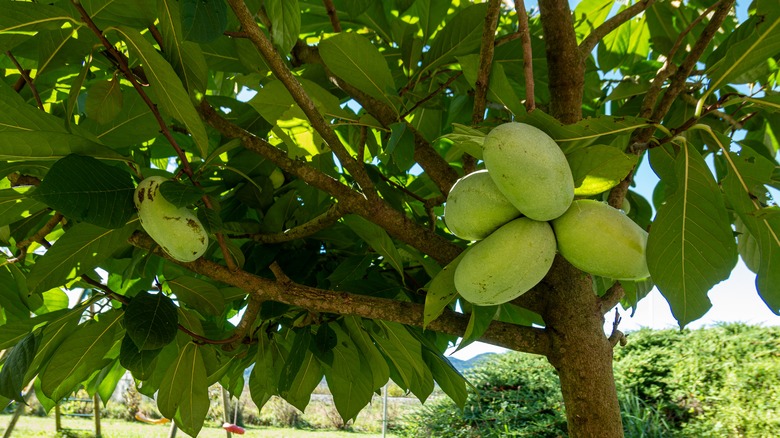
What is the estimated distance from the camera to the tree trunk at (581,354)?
95 cm

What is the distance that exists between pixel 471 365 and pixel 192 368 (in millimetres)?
6265

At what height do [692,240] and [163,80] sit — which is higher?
[163,80]

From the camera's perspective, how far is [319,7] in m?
1.39

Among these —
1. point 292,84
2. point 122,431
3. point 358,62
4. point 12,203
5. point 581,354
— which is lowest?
point 122,431

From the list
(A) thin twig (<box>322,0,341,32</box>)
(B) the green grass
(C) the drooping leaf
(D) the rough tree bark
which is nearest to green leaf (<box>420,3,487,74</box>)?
(D) the rough tree bark

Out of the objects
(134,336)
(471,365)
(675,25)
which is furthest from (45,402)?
(471,365)

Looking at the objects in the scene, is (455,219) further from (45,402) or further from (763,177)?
(45,402)

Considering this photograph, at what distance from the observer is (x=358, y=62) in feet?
3.21

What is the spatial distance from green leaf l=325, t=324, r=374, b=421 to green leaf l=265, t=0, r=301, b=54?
24.1 inches

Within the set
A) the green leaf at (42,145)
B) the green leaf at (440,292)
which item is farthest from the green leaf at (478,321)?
the green leaf at (42,145)

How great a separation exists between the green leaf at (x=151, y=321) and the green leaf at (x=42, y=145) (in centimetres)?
26

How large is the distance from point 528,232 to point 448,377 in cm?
61

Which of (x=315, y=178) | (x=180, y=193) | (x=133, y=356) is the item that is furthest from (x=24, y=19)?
(x=133, y=356)

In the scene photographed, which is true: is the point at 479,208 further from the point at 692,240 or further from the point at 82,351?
the point at 82,351
